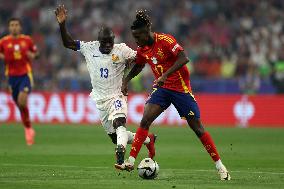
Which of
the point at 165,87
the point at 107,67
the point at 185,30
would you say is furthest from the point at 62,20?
the point at 185,30

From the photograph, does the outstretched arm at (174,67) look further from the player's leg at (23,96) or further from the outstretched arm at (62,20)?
the player's leg at (23,96)

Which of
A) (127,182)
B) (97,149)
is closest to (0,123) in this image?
(97,149)

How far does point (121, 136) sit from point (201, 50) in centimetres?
1976

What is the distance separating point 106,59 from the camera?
44.1 ft

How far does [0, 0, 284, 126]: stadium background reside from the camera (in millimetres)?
29078

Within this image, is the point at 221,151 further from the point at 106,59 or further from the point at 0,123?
the point at 0,123

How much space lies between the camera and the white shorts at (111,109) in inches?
522

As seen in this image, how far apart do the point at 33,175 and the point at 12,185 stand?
5.08 feet

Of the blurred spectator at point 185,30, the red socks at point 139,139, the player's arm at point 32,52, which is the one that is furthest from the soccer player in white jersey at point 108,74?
the blurred spectator at point 185,30

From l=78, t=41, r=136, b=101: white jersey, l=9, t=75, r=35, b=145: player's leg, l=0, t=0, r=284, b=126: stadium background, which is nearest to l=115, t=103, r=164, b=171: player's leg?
l=78, t=41, r=136, b=101: white jersey

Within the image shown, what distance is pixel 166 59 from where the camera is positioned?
40.2ft

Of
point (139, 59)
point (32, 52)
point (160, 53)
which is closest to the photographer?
point (160, 53)

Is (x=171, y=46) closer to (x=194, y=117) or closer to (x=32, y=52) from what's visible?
(x=194, y=117)

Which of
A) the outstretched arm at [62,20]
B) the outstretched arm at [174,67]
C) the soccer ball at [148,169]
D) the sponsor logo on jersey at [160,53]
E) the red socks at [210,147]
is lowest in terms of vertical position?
the soccer ball at [148,169]
